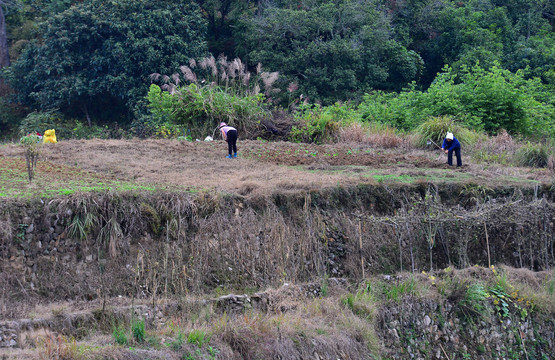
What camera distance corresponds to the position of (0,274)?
848 cm

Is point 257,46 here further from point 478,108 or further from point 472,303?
point 472,303

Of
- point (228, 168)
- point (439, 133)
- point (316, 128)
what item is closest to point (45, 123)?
point (316, 128)

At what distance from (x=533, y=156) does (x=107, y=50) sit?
18.1 meters

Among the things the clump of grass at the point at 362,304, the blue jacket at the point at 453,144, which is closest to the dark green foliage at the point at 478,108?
the blue jacket at the point at 453,144

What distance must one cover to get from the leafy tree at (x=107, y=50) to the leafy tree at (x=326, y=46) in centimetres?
309

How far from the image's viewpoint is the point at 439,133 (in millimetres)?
19328

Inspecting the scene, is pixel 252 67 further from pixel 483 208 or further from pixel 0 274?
pixel 0 274

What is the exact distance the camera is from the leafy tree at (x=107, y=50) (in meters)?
26.6

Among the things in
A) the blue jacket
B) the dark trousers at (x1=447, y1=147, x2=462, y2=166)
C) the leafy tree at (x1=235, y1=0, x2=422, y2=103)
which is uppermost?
the leafy tree at (x1=235, y1=0, x2=422, y2=103)

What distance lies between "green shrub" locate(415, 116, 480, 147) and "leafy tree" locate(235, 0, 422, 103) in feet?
27.9

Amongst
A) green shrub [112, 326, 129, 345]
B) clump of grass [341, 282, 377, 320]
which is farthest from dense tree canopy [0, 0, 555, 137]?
green shrub [112, 326, 129, 345]

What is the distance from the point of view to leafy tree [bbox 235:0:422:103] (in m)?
27.6

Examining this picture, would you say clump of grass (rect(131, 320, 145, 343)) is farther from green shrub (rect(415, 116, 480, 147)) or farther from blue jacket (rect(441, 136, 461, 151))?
green shrub (rect(415, 116, 480, 147))

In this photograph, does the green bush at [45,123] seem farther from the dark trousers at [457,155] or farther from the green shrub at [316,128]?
the dark trousers at [457,155]
